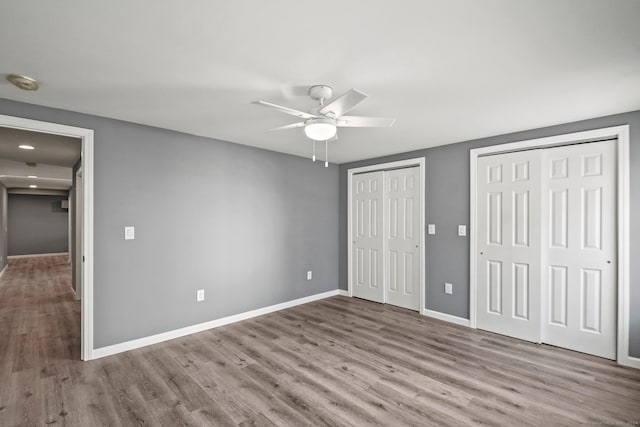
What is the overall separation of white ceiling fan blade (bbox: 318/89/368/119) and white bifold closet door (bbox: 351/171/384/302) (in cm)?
281

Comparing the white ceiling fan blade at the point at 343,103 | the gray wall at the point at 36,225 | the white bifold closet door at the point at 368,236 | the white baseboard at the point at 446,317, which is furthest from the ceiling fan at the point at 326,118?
the gray wall at the point at 36,225

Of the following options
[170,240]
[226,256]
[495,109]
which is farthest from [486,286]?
[170,240]

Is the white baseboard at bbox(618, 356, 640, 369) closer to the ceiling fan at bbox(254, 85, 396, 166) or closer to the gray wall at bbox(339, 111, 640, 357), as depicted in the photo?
the gray wall at bbox(339, 111, 640, 357)

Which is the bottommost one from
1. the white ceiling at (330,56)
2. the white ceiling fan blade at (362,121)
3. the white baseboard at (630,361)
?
the white baseboard at (630,361)

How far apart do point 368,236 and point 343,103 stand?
3.27 m

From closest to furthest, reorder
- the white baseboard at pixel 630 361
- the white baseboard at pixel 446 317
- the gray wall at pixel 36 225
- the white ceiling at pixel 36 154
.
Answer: the white baseboard at pixel 630 361
the white ceiling at pixel 36 154
the white baseboard at pixel 446 317
the gray wall at pixel 36 225

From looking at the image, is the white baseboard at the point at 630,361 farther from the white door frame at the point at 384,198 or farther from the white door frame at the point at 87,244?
the white door frame at the point at 87,244

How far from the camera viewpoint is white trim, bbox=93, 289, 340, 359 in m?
2.97

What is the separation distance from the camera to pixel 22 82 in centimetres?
212

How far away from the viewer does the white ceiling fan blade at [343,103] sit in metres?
1.82

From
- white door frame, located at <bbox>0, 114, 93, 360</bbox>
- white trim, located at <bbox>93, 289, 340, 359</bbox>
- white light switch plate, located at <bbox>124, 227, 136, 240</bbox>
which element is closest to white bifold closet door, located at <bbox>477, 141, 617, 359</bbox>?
white trim, located at <bbox>93, 289, 340, 359</bbox>

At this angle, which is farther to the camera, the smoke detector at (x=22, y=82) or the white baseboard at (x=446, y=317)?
the white baseboard at (x=446, y=317)

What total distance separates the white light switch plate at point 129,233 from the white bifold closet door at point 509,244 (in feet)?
13.1

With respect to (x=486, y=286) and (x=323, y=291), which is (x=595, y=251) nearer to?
(x=486, y=286)
